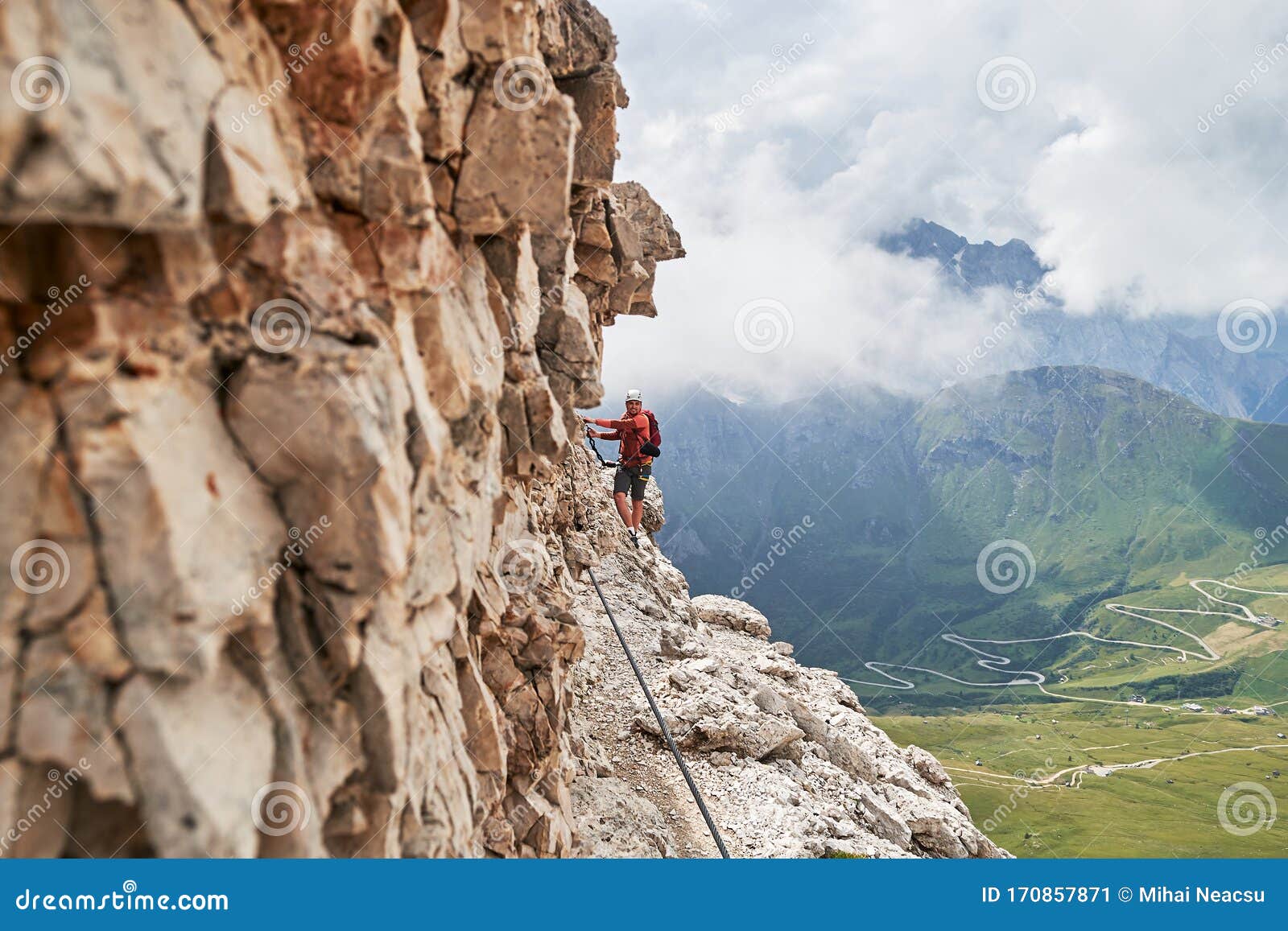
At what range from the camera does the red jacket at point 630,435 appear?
27.9 m

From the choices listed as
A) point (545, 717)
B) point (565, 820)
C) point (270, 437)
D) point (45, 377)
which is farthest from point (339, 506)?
point (565, 820)

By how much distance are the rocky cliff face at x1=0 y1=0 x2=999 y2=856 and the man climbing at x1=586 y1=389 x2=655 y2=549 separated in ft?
46.3

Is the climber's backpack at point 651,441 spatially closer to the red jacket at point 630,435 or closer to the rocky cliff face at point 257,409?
the red jacket at point 630,435

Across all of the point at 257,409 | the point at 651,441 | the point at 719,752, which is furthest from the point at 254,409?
the point at 651,441

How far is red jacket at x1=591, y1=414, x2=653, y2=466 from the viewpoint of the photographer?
27.9 meters

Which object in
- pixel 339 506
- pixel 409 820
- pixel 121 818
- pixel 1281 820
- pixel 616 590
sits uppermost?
pixel 1281 820

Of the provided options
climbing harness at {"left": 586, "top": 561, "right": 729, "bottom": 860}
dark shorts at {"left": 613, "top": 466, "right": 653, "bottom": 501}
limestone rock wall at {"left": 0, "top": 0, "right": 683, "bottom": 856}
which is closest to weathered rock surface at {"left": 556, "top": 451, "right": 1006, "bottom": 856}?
climbing harness at {"left": 586, "top": 561, "right": 729, "bottom": 860}

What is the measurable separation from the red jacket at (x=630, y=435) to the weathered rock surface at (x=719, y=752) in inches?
129

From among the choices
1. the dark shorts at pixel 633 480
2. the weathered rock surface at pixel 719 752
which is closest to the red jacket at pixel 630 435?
the dark shorts at pixel 633 480

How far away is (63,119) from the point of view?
21.9ft

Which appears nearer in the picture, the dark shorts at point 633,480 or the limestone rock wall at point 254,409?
the limestone rock wall at point 254,409

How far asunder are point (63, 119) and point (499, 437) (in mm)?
7935

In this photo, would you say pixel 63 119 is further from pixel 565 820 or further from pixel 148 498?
pixel 565 820

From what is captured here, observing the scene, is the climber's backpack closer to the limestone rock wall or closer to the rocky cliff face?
the rocky cliff face
